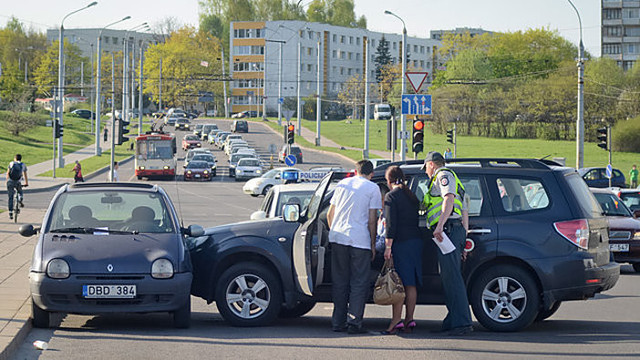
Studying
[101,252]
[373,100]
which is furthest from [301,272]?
[373,100]

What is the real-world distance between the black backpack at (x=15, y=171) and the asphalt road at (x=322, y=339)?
16250 millimetres

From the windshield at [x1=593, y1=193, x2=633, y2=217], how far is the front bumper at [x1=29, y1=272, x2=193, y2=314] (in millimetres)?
11589

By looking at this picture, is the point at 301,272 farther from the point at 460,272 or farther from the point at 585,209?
the point at 585,209

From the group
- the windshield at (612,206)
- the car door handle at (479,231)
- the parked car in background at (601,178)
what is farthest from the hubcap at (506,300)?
the parked car in background at (601,178)

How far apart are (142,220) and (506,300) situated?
420cm

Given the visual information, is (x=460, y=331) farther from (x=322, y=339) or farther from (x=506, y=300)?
(x=322, y=339)

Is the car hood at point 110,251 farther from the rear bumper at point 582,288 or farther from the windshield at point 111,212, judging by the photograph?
the rear bumper at point 582,288

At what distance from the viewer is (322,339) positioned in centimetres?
922

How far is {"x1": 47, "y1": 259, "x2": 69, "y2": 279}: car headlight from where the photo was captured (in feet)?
30.4

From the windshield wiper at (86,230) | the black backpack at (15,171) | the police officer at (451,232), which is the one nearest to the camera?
the police officer at (451,232)

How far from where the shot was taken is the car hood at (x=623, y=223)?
17406 millimetres

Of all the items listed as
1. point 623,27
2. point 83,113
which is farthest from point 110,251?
point 623,27

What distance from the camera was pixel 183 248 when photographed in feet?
32.3

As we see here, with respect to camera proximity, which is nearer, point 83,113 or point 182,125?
point 182,125
